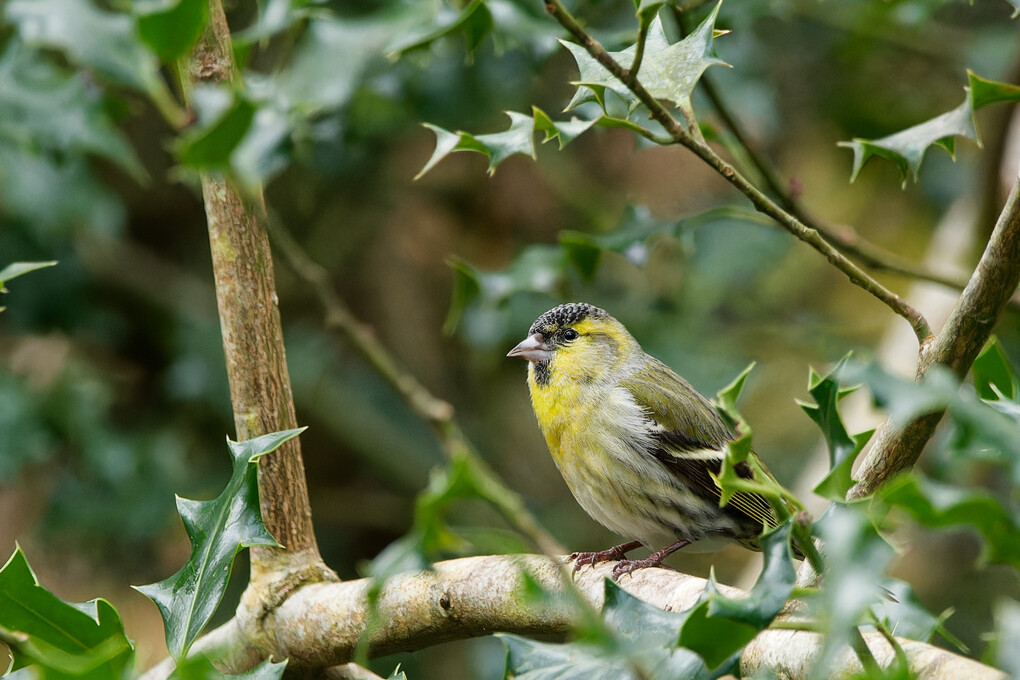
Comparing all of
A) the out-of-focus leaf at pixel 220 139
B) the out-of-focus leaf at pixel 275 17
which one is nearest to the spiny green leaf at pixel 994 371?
the out-of-focus leaf at pixel 220 139

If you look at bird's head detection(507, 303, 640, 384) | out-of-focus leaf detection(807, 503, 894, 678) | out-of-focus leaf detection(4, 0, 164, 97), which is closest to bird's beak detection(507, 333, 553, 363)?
bird's head detection(507, 303, 640, 384)

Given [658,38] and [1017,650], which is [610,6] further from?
[1017,650]

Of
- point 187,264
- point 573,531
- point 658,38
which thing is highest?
point 658,38

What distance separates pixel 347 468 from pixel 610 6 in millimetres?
2426

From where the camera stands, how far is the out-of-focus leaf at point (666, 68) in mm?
1718

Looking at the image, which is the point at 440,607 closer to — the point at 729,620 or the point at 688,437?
the point at 729,620

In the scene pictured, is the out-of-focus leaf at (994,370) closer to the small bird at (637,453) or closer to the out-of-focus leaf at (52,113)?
the small bird at (637,453)

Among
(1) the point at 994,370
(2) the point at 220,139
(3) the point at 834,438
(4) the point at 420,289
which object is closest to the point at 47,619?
(2) the point at 220,139

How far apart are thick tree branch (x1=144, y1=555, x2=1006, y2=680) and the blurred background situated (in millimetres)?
1442

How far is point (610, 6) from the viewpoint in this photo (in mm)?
3539

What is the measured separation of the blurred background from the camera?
11.6 ft

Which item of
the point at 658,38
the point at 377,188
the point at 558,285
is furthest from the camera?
the point at 377,188

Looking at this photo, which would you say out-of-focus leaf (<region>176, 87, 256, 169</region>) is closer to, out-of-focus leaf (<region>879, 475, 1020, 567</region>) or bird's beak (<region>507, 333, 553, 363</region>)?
out-of-focus leaf (<region>879, 475, 1020, 567</region>)

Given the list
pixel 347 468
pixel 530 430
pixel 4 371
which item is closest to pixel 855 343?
pixel 530 430
